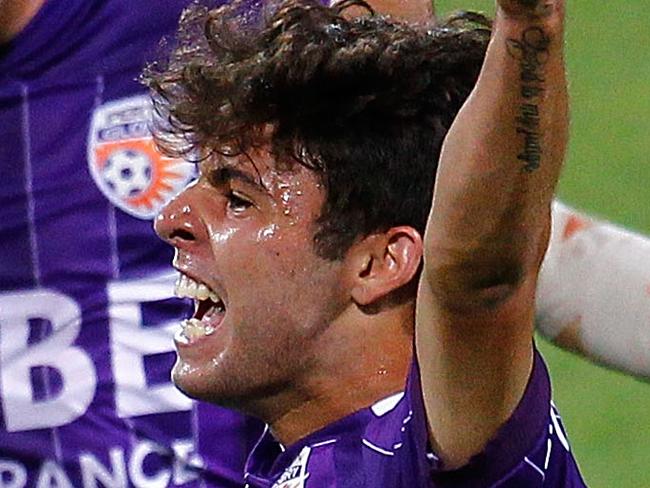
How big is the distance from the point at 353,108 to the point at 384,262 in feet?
0.57

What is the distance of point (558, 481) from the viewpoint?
2350 mm

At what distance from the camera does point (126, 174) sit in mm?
3365

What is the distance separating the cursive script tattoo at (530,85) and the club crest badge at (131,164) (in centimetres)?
132

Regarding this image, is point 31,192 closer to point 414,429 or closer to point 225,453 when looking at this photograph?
point 225,453

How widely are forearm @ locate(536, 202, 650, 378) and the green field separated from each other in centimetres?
258

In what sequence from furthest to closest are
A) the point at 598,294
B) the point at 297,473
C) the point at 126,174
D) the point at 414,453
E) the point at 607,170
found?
the point at 607,170, the point at 126,174, the point at 598,294, the point at 297,473, the point at 414,453

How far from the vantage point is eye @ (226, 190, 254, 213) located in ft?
8.48

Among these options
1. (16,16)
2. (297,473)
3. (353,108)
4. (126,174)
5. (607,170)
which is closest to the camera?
(353,108)

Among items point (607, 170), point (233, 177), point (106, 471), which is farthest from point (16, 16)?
point (607, 170)

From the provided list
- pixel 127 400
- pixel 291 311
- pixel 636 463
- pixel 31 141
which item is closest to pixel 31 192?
pixel 31 141

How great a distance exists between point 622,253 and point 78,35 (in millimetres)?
884

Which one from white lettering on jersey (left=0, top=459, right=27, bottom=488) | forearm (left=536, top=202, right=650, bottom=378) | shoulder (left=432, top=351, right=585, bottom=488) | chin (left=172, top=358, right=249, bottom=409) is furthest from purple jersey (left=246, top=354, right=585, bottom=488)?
white lettering on jersey (left=0, top=459, right=27, bottom=488)

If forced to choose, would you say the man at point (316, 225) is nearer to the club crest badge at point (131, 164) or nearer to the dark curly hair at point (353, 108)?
the dark curly hair at point (353, 108)

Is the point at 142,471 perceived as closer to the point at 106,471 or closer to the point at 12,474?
the point at 106,471
